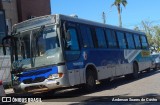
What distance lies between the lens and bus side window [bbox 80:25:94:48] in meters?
17.3

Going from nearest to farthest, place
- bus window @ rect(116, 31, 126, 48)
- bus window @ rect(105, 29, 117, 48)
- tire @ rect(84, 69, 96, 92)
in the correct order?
tire @ rect(84, 69, 96, 92) → bus window @ rect(105, 29, 117, 48) → bus window @ rect(116, 31, 126, 48)

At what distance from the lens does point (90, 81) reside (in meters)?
17.4

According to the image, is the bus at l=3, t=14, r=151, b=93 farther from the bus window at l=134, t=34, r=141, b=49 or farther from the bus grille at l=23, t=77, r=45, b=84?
the bus window at l=134, t=34, r=141, b=49

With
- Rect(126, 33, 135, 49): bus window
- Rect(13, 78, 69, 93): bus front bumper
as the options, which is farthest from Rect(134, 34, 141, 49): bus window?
Rect(13, 78, 69, 93): bus front bumper

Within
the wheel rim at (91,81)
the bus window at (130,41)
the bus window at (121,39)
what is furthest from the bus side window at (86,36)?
the bus window at (130,41)

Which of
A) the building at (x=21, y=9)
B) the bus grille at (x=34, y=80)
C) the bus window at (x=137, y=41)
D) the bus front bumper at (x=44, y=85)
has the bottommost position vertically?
the bus front bumper at (x=44, y=85)

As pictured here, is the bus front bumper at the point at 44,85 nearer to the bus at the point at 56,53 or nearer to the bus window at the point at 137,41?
the bus at the point at 56,53

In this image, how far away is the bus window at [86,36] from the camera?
17.3 meters

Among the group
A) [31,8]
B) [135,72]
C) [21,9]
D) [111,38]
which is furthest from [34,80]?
[31,8]

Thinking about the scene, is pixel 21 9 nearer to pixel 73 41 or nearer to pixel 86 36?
pixel 86 36

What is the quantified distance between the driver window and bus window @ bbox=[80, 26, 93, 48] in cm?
69

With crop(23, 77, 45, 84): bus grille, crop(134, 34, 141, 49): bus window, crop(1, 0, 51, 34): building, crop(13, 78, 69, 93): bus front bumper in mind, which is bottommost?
crop(13, 78, 69, 93): bus front bumper

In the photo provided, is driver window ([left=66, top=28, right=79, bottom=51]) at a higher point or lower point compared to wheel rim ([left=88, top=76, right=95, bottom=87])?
higher

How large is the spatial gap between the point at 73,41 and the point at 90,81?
217 centimetres
